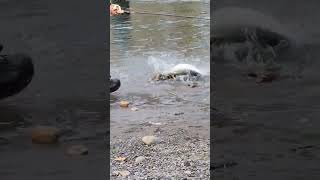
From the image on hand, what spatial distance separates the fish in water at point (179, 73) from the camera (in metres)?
7.79

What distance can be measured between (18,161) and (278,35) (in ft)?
14.3

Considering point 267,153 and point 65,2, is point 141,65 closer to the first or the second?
point 65,2

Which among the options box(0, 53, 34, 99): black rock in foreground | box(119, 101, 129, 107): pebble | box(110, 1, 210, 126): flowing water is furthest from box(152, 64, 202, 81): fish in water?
box(0, 53, 34, 99): black rock in foreground

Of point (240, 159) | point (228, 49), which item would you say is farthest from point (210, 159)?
point (228, 49)

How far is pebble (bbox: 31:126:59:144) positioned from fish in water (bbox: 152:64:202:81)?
9.15ft

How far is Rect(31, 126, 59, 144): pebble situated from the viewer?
5023mm

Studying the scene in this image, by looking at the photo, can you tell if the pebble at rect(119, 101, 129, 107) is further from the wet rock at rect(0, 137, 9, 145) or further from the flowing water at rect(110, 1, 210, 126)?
the wet rock at rect(0, 137, 9, 145)

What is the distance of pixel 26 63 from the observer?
6031 mm

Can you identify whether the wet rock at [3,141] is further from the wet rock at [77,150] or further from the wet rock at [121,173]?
the wet rock at [121,173]

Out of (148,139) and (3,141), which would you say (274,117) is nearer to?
(148,139)

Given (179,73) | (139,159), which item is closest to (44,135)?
(139,159)

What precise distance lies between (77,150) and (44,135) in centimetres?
42

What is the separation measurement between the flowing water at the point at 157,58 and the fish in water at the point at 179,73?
0.43ft

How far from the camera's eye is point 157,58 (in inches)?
355
